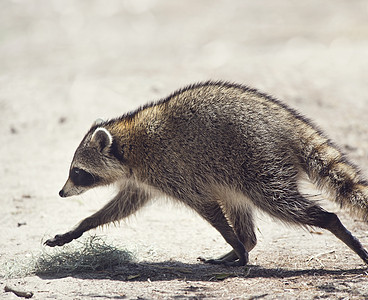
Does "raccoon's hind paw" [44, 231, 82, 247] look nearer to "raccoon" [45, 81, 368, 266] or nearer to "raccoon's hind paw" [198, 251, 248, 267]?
"raccoon" [45, 81, 368, 266]

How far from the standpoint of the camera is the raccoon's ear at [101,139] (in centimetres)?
611

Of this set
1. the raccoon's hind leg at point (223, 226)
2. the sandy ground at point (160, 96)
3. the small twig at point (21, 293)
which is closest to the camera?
the small twig at point (21, 293)

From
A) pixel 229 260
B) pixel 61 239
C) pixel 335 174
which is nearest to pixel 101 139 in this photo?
pixel 61 239

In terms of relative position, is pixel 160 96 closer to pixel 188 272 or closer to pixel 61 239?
pixel 61 239

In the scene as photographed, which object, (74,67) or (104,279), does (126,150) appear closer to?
(104,279)

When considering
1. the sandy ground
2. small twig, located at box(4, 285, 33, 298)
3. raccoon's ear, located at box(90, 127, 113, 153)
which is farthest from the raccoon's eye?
small twig, located at box(4, 285, 33, 298)

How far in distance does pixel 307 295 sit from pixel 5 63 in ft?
41.2

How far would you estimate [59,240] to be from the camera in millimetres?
5984

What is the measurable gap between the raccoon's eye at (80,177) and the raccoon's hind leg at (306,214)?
6.44ft

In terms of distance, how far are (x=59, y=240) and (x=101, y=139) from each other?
3.76ft

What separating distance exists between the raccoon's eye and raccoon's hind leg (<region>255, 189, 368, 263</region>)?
1.96 meters

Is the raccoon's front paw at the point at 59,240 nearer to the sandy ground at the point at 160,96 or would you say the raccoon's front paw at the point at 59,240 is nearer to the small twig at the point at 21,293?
the sandy ground at the point at 160,96

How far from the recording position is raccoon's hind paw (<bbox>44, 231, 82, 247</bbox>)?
5.95 meters

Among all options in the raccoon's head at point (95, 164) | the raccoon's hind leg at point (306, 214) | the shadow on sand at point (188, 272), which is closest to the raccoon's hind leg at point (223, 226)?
the shadow on sand at point (188, 272)
